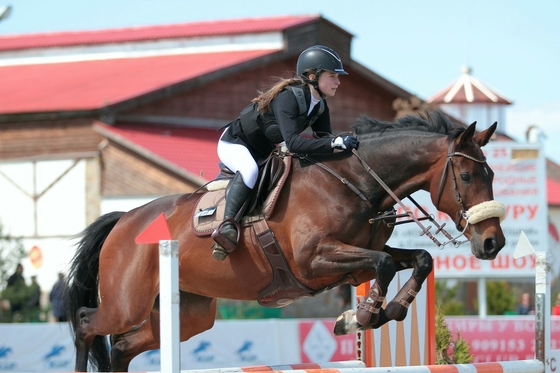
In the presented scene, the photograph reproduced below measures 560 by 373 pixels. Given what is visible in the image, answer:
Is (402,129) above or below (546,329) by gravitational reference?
above

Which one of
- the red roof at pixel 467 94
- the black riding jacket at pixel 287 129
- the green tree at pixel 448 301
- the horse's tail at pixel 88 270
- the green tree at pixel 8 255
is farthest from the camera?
the red roof at pixel 467 94

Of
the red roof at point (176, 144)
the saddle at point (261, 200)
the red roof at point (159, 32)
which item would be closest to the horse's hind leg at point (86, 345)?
the saddle at point (261, 200)

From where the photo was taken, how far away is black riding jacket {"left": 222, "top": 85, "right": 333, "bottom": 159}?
16.4ft

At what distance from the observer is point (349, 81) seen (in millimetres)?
23547

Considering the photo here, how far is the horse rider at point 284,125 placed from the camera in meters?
5.02

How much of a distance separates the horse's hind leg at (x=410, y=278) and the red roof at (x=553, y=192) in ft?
72.9

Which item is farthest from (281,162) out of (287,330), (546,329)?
(287,330)

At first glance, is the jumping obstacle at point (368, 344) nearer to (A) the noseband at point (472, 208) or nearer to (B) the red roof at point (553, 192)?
(A) the noseband at point (472, 208)

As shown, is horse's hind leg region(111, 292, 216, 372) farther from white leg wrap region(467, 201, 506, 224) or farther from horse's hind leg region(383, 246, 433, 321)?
white leg wrap region(467, 201, 506, 224)

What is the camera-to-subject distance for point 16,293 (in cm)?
1365

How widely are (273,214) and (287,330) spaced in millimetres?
5641

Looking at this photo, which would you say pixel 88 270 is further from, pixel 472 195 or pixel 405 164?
pixel 472 195

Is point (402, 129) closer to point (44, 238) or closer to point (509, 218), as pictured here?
point (509, 218)

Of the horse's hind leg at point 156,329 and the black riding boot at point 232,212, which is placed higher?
the black riding boot at point 232,212
